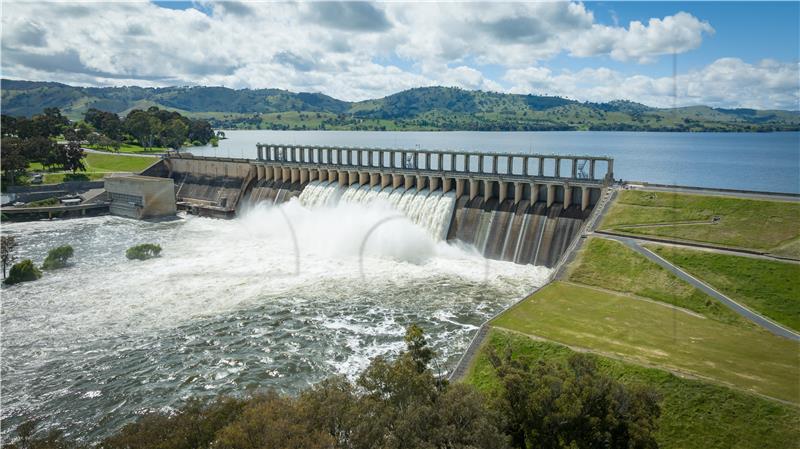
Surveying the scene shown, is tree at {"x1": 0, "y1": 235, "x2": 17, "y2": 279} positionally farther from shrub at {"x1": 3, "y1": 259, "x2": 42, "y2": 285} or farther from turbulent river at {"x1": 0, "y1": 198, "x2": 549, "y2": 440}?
turbulent river at {"x1": 0, "y1": 198, "x2": 549, "y2": 440}

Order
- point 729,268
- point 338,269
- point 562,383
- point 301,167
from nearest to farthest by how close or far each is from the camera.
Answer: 1. point 562,383
2. point 729,268
3. point 338,269
4. point 301,167

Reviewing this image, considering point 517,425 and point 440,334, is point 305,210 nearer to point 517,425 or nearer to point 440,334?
point 440,334

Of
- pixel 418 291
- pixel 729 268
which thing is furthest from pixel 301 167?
pixel 729 268

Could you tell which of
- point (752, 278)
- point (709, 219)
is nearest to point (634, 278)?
point (752, 278)

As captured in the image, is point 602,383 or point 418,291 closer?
point 602,383

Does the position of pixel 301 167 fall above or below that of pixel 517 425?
above

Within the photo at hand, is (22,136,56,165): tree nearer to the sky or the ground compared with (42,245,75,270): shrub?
nearer to the sky

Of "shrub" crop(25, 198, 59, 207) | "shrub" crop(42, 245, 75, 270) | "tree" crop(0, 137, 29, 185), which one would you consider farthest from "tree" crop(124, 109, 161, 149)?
"shrub" crop(42, 245, 75, 270)
